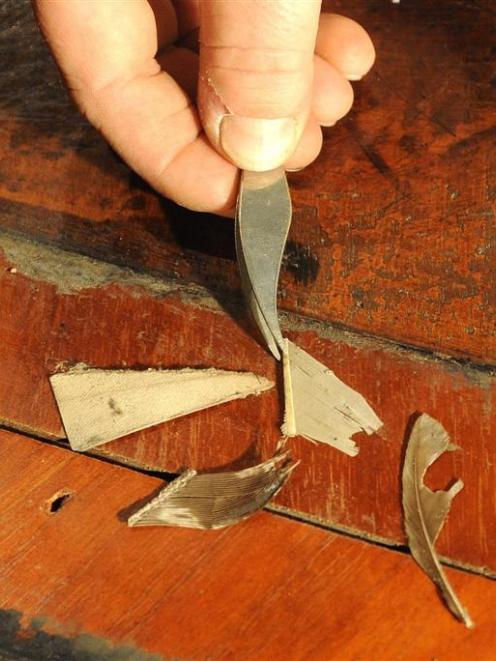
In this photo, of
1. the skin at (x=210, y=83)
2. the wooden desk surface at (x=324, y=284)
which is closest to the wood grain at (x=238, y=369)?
the wooden desk surface at (x=324, y=284)

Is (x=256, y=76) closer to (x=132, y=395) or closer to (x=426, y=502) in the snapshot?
(x=132, y=395)

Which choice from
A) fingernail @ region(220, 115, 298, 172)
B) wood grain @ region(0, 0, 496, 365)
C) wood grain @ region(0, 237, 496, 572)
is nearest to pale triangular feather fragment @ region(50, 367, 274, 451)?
wood grain @ region(0, 237, 496, 572)

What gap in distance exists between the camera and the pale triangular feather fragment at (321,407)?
0.80 m

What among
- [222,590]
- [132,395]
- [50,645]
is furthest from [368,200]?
[50,645]

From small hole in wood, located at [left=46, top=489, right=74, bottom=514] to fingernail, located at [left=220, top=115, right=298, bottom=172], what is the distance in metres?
0.43

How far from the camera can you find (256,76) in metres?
0.76

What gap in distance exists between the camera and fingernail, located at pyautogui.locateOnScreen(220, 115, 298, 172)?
82 cm

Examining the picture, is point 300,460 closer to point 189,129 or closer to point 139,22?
point 189,129

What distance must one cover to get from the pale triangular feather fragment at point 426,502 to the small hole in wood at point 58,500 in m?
0.36

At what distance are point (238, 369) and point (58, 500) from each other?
25 cm

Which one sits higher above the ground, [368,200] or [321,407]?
[368,200]

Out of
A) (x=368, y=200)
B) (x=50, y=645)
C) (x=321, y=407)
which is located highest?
(x=368, y=200)

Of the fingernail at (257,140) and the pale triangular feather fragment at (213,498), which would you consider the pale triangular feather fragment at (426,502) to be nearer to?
the pale triangular feather fragment at (213,498)

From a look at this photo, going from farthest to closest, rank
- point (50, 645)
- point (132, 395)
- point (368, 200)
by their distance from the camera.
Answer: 1. point (368, 200)
2. point (132, 395)
3. point (50, 645)
